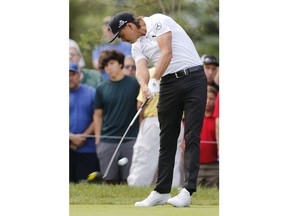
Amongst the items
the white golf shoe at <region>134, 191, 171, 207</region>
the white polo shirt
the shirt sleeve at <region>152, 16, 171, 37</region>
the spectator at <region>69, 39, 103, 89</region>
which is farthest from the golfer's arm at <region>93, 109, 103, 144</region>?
the shirt sleeve at <region>152, 16, 171, 37</region>

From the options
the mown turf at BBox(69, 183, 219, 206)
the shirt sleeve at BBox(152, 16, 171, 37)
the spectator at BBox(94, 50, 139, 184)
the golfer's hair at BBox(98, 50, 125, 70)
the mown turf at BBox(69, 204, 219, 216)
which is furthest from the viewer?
the golfer's hair at BBox(98, 50, 125, 70)

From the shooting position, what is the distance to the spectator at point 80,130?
1323 cm

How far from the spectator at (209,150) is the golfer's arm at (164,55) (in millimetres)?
2947

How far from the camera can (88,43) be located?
13672 millimetres

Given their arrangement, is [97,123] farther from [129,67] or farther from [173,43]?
[173,43]

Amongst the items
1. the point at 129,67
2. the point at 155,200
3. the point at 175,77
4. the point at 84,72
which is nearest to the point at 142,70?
the point at 175,77

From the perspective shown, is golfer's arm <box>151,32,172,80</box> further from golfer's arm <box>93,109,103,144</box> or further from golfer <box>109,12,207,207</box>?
golfer's arm <box>93,109,103,144</box>

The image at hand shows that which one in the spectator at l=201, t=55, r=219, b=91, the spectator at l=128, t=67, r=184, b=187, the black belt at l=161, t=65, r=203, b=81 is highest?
the spectator at l=201, t=55, r=219, b=91

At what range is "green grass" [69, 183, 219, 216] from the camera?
9695 mm

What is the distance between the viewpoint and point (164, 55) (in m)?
9.79

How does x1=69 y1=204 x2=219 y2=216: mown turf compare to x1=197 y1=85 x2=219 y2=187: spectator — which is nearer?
x1=69 y1=204 x2=219 y2=216: mown turf

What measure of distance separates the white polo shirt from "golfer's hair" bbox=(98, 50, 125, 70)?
10.3ft

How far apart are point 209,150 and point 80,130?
1478 millimetres

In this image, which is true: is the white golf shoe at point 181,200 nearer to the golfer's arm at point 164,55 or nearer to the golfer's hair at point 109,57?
the golfer's arm at point 164,55
